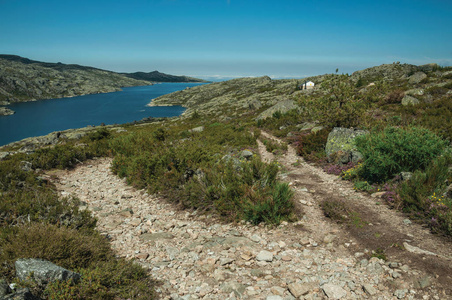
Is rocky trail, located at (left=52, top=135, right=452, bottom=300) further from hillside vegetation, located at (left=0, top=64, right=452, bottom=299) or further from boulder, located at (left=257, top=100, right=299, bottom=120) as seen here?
boulder, located at (left=257, top=100, right=299, bottom=120)

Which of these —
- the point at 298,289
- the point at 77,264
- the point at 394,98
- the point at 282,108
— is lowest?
the point at 298,289

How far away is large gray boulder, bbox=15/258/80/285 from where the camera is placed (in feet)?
11.8

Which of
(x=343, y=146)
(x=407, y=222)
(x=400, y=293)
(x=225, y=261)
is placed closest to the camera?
(x=400, y=293)

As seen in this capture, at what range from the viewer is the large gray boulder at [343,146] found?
1073cm

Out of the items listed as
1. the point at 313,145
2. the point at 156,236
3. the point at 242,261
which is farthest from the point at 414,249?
the point at 313,145

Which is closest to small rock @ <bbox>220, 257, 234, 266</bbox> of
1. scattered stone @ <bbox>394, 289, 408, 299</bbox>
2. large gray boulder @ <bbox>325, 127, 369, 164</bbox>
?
scattered stone @ <bbox>394, 289, 408, 299</bbox>

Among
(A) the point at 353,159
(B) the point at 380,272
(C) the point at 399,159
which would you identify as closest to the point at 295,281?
(B) the point at 380,272

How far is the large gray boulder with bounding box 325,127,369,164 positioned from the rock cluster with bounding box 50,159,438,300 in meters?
5.99

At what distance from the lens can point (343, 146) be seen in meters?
11.6

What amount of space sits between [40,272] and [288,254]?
183 inches

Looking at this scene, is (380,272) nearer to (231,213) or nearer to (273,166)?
(231,213)

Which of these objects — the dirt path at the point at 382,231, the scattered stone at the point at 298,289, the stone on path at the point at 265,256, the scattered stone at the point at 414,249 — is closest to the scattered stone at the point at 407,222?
the dirt path at the point at 382,231

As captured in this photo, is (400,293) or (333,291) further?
(333,291)

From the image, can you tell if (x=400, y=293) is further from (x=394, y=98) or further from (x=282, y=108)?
(x=282, y=108)
